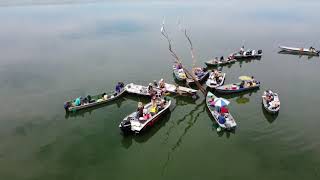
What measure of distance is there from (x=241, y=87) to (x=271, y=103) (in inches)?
191

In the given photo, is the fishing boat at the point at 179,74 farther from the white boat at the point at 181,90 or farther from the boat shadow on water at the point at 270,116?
the boat shadow on water at the point at 270,116

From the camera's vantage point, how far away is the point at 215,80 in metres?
31.3

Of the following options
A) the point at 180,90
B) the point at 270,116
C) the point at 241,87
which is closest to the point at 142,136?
the point at 180,90

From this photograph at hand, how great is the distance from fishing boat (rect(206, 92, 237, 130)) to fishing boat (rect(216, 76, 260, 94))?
363 centimetres

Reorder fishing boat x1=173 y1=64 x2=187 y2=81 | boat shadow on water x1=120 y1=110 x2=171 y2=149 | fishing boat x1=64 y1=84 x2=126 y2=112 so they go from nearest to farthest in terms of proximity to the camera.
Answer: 1. boat shadow on water x1=120 y1=110 x2=171 y2=149
2. fishing boat x1=64 y1=84 x2=126 y2=112
3. fishing boat x1=173 y1=64 x2=187 y2=81

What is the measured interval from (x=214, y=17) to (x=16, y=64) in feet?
175

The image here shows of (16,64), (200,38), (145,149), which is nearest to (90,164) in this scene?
(145,149)

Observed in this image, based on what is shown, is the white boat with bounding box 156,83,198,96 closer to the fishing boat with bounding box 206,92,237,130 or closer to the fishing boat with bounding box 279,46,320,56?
the fishing boat with bounding box 206,92,237,130

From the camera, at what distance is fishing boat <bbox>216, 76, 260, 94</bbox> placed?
30031mm

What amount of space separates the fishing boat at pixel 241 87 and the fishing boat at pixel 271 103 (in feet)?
10.0

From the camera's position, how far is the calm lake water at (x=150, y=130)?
63.3 feet

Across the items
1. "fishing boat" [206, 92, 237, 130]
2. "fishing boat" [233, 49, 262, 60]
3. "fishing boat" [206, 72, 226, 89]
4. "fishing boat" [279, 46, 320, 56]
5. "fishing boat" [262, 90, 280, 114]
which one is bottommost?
"fishing boat" [206, 92, 237, 130]

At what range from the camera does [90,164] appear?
19672mm

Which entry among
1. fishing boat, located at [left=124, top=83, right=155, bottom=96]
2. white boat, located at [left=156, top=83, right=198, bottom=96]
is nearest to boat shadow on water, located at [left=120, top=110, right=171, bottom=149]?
fishing boat, located at [left=124, top=83, right=155, bottom=96]
